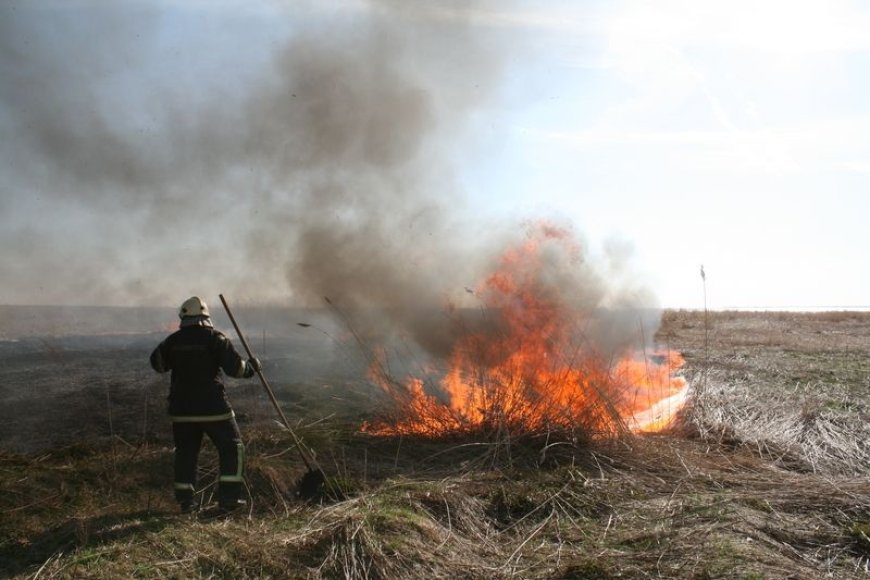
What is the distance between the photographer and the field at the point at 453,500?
14.5 ft

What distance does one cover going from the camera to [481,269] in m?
14.8

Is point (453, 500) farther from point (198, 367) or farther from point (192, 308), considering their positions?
point (192, 308)

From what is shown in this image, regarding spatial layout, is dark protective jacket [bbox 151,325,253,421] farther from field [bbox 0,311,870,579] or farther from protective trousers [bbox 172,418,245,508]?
field [bbox 0,311,870,579]

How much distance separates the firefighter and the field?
35 centimetres

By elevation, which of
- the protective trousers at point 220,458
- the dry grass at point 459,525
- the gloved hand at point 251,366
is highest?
the gloved hand at point 251,366

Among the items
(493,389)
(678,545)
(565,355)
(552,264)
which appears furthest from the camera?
(552,264)

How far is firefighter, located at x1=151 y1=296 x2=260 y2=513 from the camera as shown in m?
5.62

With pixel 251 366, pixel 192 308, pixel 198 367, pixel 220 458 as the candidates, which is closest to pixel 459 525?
pixel 220 458

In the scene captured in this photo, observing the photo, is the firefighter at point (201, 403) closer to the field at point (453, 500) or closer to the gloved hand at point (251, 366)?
the gloved hand at point (251, 366)

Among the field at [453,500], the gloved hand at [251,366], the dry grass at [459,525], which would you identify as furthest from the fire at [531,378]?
the gloved hand at [251,366]

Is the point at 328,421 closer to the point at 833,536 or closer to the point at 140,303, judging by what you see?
the point at 833,536

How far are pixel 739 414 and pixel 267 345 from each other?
1553 centimetres

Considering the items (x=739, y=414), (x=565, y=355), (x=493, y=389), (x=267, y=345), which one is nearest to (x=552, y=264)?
(x=565, y=355)

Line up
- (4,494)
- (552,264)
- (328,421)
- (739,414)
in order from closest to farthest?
(4,494) → (328,421) → (739,414) → (552,264)
